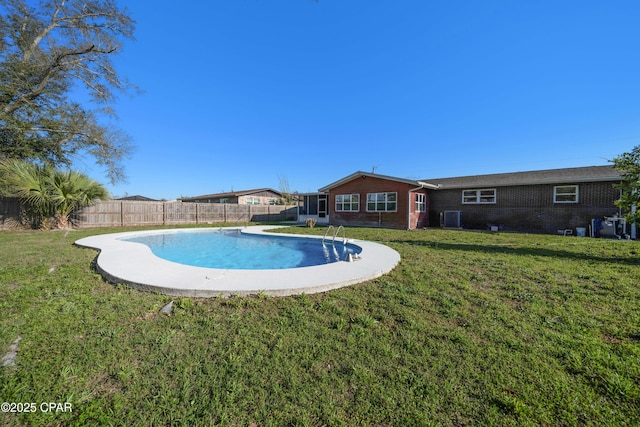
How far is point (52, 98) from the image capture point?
1402 cm

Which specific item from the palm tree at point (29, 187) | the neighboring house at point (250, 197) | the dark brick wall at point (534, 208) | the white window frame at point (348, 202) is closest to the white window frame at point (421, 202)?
the dark brick wall at point (534, 208)

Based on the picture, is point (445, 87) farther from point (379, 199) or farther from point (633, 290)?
point (633, 290)

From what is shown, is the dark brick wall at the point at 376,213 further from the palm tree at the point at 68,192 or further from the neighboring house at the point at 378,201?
the palm tree at the point at 68,192

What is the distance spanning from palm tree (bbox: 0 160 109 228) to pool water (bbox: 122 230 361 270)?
508cm

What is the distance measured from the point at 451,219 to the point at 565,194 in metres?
5.63

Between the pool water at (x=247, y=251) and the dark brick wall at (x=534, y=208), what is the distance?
10880 millimetres

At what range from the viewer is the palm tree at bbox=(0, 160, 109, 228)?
12.2 m

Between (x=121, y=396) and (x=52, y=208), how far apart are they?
17.7 m

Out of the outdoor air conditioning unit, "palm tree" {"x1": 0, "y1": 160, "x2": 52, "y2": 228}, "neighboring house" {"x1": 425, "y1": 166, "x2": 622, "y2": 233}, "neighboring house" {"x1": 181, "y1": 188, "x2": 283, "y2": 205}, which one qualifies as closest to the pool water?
"palm tree" {"x1": 0, "y1": 160, "x2": 52, "y2": 228}

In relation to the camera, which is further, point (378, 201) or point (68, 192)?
point (378, 201)

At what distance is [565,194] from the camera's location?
1338 cm

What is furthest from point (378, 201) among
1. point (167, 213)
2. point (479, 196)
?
point (167, 213)

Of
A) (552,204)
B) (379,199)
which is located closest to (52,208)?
(379,199)

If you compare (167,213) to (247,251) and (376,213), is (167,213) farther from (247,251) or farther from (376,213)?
(376,213)
